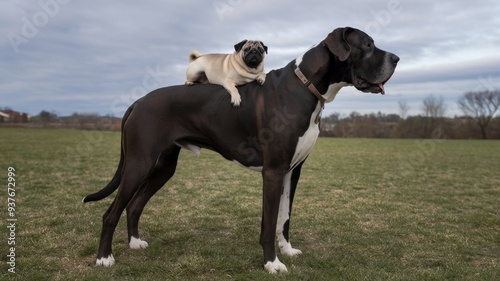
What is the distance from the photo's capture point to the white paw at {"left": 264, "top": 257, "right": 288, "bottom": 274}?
13.4ft

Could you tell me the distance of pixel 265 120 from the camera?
161 inches

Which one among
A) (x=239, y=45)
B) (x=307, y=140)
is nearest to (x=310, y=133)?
(x=307, y=140)

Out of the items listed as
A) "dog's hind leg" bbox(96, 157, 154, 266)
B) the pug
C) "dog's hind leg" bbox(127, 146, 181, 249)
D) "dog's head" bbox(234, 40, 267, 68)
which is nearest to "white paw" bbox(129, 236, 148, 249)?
"dog's hind leg" bbox(127, 146, 181, 249)

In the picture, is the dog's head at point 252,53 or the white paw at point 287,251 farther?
the white paw at point 287,251

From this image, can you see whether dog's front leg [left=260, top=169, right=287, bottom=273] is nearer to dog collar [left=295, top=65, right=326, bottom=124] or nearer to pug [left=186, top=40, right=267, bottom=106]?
dog collar [left=295, top=65, right=326, bottom=124]

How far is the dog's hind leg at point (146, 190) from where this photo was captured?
5.05m

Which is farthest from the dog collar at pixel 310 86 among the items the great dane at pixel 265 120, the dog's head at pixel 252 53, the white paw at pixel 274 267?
the white paw at pixel 274 267

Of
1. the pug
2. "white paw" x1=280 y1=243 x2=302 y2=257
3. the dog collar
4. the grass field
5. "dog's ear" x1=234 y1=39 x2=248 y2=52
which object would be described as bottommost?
the grass field

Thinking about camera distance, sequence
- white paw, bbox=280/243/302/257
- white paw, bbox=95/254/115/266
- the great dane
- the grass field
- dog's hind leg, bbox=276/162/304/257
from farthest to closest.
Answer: white paw, bbox=280/243/302/257 → dog's hind leg, bbox=276/162/304/257 → white paw, bbox=95/254/115/266 → the grass field → the great dane

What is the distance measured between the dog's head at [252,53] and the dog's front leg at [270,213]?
1.16 meters

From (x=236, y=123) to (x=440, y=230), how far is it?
13.1ft

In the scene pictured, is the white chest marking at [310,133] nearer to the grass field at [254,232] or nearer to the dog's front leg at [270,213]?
the dog's front leg at [270,213]

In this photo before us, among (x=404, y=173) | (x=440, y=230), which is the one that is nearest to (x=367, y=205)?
(x=440, y=230)

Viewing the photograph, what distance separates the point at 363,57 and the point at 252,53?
44.8 inches
